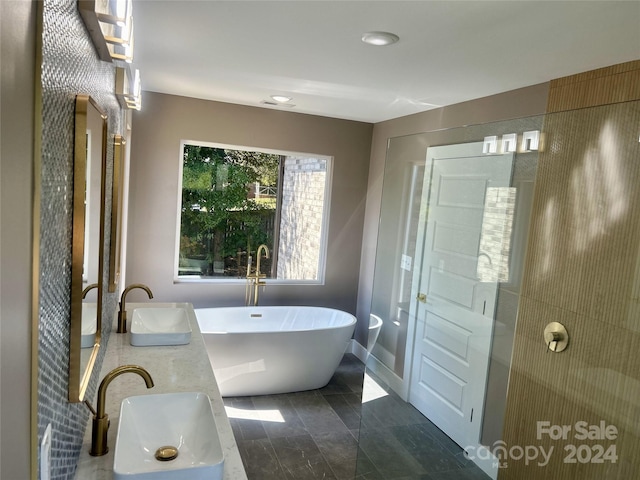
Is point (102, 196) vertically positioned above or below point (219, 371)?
above

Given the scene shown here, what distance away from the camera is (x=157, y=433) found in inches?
60.6

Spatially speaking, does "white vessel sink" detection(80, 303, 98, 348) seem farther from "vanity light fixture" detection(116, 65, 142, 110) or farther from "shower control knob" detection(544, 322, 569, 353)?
"shower control knob" detection(544, 322, 569, 353)

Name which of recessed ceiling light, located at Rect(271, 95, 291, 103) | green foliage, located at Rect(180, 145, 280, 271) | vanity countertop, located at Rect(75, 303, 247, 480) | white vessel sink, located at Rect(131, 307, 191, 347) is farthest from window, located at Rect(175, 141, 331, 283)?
vanity countertop, located at Rect(75, 303, 247, 480)

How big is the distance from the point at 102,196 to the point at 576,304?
2.08 m

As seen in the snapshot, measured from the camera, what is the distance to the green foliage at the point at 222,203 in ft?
14.6

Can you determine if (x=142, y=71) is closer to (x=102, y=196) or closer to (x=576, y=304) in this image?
(x=102, y=196)

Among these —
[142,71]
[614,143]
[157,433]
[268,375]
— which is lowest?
[268,375]

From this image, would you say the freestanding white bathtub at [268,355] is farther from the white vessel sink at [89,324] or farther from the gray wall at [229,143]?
the white vessel sink at [89,324]

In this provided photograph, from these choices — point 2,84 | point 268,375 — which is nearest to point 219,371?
point 268,375

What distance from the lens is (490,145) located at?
2611mm

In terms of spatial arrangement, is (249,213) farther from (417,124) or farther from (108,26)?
(108,26)

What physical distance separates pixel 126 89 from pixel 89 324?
115cm

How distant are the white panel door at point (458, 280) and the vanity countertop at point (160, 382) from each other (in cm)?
148

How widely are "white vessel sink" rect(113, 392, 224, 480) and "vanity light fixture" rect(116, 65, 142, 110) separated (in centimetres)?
130
